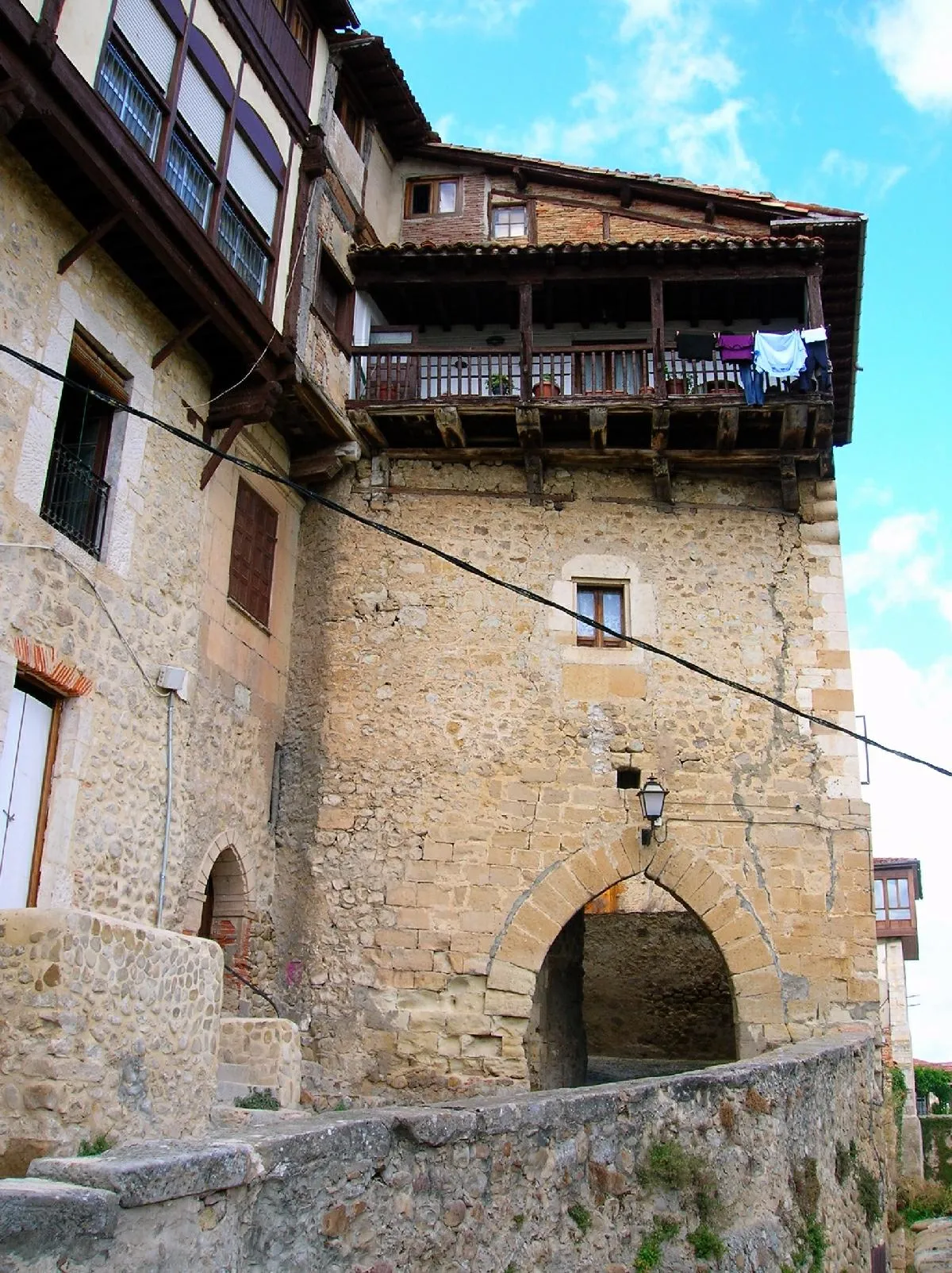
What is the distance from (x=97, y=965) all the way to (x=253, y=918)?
5.26 meters

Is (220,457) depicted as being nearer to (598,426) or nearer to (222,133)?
(222,133)

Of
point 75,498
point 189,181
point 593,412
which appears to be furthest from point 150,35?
point 593,412

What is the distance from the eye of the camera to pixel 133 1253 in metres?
3.79

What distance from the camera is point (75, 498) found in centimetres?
1026

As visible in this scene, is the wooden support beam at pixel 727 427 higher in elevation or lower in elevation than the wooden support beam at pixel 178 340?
higher

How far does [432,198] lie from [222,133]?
5.54 meters

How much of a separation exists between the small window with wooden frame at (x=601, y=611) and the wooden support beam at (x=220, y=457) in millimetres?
4373

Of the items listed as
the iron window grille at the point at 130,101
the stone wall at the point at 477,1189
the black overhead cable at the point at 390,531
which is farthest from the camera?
the iron window grille at the point at 130,101

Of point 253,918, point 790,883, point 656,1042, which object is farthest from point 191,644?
point 656,1042

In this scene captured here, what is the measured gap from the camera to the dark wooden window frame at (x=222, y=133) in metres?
10.3

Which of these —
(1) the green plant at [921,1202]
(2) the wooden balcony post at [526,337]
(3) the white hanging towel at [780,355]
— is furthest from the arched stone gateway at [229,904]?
(3) the white hanging towel at [780,355]

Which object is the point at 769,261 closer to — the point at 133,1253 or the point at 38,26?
the point at 38,26

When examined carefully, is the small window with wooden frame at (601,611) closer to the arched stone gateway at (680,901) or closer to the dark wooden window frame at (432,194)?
the arched stone gateway at (680,901)

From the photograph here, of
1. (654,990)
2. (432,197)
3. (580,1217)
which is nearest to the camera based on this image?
(580,1217)
